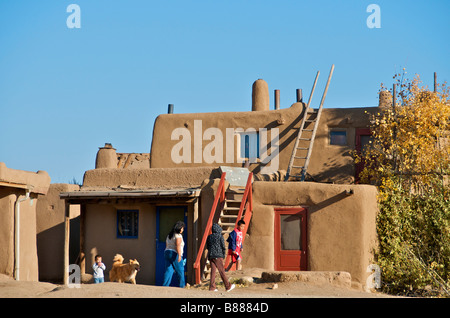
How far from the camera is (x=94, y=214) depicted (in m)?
19.9

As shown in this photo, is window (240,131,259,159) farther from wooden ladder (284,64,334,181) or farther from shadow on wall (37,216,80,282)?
shadow on wall (37,216,80,282)

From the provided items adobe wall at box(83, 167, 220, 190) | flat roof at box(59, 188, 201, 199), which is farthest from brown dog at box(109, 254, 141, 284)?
adobe wall at box(83, 167, 220, 190)

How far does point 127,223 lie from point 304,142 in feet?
21.8

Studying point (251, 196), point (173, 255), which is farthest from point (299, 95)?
point (173, 255)

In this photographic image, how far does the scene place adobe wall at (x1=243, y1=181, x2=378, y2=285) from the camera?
682 inches

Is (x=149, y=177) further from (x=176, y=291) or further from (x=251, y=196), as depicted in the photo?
(x=176, y=291)

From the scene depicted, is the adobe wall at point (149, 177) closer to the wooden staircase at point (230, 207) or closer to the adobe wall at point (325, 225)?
the wooden staircase at point (230, 207)

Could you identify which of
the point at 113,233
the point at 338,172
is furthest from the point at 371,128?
the point at 113,233

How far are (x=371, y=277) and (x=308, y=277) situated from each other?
3628 mm

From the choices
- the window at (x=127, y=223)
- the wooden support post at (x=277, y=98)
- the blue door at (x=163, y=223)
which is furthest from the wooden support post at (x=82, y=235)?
the wooden support post at (x=277, y=98)

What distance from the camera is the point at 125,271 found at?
17047mm

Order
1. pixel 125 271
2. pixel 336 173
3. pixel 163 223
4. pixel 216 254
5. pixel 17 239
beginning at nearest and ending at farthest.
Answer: pixel 216 254 → pixel 125 271 → pixel 163 223 → pixel 17 239 → pixel 336 173

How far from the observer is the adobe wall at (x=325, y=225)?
56.8 ft

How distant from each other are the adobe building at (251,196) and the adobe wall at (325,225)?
24 mm
